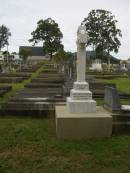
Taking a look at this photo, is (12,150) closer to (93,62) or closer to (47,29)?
(93,62)

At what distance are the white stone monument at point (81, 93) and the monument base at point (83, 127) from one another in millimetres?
788

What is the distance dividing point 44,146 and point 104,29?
190 ft

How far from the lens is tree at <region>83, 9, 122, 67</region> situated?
62969 mm

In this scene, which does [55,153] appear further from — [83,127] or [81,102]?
[81,102]

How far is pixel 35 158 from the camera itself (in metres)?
6.03

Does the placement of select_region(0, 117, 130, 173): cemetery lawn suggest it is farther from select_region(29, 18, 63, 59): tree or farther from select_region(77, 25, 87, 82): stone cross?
select_region(29, 18, 63, 59): tree

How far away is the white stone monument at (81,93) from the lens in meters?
8.34

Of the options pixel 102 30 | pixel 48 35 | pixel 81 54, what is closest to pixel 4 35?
pixel 48 35

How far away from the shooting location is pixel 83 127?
7.48 meters

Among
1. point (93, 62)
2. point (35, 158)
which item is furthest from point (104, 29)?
point (35, 158)

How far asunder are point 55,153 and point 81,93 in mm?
2494

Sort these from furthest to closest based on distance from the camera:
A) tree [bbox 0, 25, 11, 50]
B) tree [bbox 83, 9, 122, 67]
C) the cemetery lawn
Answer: tree [bbox 0, 25, 11, 50] → tree [bbox 83, 9, 122, 67] → the cemetery lawn

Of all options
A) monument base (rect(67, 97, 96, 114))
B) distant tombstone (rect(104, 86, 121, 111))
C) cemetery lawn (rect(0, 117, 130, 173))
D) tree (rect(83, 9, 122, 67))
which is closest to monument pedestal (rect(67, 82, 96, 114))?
monument base (rect(67, 97, 96, 114))

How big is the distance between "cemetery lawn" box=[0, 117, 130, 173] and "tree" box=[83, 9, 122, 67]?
55.8 metres
